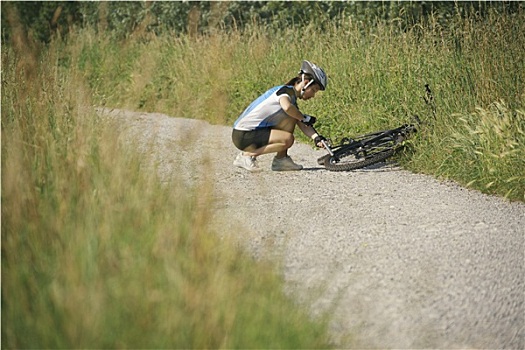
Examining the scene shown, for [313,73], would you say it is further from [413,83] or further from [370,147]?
[413,83]

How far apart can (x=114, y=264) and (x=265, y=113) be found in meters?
5.40

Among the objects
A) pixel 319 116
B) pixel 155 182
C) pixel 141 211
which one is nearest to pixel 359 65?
pixel 319 116

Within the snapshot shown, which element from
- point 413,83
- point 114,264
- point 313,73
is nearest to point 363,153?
point 313,73

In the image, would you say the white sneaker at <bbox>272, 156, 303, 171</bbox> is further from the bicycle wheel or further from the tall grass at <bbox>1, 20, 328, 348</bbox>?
the tall grass at <bbox>1, 20, 328, 348</bbox>

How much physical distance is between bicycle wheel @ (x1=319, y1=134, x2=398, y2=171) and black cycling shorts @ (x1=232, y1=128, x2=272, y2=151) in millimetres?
682

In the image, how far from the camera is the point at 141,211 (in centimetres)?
465

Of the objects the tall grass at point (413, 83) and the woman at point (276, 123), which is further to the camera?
the woman at point (276, 123)

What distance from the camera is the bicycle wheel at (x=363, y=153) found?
9148 millimetres

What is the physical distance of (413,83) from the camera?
10.2 metres

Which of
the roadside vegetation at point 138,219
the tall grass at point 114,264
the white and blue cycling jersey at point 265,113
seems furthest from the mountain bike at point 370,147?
the tall grass at point 114,264

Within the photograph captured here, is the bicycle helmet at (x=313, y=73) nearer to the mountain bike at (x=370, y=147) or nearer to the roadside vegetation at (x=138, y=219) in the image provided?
the mountain bike at (x=370, y=147)

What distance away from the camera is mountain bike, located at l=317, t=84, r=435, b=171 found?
9.16 metres

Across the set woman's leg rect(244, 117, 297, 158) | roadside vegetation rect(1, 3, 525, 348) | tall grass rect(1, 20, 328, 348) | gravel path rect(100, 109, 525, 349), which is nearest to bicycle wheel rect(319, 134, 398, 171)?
roadside vegetation rect(1, 3, 525, 348)

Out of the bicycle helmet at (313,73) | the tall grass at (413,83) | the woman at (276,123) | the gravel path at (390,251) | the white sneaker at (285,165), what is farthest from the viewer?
the white sneaker at (285,165)
